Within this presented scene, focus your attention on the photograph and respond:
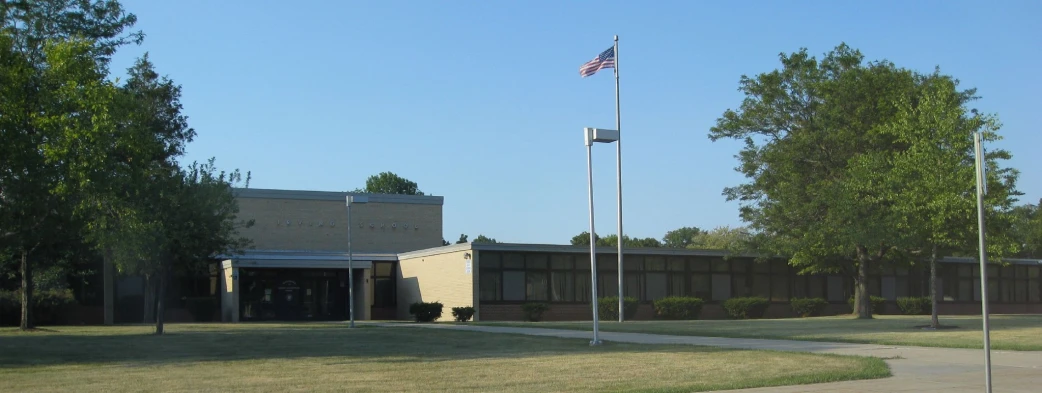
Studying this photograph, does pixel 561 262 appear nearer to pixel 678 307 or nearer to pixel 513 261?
pixel 513 261

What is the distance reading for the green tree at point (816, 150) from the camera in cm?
3669

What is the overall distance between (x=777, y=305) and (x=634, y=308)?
9.45 metres

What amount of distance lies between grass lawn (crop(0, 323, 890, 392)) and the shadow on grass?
0.03 metres

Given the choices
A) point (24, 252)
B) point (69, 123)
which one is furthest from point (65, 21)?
point (24, 252)

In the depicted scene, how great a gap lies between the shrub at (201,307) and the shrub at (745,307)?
2539 centimetres

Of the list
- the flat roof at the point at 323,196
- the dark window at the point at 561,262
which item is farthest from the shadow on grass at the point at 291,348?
the flat roof at the point at 323,196

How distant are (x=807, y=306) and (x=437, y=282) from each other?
61.3 feet

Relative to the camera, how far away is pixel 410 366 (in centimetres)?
1606

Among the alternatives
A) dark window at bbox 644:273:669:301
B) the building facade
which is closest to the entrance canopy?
the building facade

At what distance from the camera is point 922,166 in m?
27.9

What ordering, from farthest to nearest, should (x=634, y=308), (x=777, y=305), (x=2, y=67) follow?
(x=777, y=305) → (x=634, y=308) → (x=2, y=67)

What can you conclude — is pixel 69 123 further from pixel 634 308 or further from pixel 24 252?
pixel 634 308

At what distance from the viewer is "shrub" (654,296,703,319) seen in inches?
1789

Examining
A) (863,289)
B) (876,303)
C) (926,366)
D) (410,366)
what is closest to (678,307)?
(863,289)
